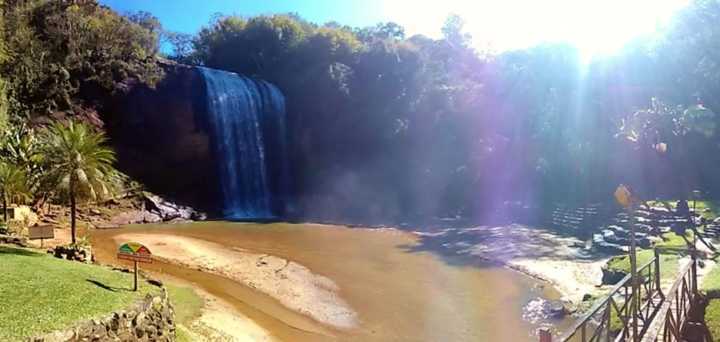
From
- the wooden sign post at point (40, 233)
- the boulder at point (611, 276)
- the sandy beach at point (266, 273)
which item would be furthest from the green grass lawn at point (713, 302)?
the wooden sign post at point (40, 233)

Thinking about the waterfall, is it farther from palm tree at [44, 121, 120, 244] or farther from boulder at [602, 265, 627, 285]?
boulder at [602, 265, 627, 285]

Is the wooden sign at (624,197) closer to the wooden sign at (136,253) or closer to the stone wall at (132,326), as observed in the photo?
the stone wall at (132,326)

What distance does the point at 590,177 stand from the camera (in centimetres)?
4556

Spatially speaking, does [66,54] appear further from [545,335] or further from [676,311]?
[545,335]

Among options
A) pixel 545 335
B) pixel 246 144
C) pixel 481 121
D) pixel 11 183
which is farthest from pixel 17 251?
pixel 481 121

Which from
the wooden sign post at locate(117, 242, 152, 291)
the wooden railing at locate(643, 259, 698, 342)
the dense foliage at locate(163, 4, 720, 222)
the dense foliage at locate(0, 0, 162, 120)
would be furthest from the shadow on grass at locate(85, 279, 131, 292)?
the dense foliage at locate(163, 4, 720, 222)

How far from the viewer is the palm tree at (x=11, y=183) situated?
75.2 ft

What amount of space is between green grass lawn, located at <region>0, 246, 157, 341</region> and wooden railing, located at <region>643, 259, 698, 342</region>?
10.1 metres

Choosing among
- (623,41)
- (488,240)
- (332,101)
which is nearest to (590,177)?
(623,41)

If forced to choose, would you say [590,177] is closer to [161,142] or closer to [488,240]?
[488,240]

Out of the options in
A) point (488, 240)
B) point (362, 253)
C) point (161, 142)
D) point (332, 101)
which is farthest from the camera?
point (332, 101)

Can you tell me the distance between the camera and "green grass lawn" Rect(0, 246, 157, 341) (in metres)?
8.63

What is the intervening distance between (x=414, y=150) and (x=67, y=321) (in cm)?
4469

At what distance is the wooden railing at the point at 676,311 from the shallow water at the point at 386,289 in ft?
14.8
